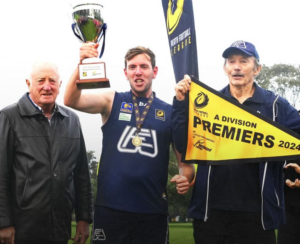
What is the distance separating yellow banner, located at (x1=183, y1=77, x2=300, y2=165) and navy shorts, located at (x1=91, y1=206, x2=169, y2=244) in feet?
1.92

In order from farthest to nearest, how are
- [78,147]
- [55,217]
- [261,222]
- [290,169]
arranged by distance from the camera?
[290,169] → [78,147] → [55,217] → [261,222]

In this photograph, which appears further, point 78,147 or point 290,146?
point 78,147

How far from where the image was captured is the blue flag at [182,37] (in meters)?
3.72

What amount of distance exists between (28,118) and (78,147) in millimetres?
463

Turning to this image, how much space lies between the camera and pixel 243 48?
3.49m

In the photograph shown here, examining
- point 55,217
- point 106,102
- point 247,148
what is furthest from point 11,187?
point 247,148

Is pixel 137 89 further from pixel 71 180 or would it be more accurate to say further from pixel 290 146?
pixel 290 146

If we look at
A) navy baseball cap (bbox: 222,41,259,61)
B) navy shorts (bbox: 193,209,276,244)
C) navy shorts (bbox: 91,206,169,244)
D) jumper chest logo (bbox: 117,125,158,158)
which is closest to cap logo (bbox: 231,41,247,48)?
navy baseball cap (bbox: 222,41,259,61)

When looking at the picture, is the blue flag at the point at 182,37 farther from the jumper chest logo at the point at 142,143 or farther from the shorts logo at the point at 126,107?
the jumper chest logo at the point at 142,143

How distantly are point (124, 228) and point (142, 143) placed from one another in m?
0.66

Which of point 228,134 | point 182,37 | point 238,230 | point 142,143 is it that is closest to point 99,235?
point 142,143

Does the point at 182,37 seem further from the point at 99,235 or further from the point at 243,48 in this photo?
the point at 99,235

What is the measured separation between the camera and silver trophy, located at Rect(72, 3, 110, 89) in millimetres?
3429

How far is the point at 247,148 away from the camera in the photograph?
3.50m
